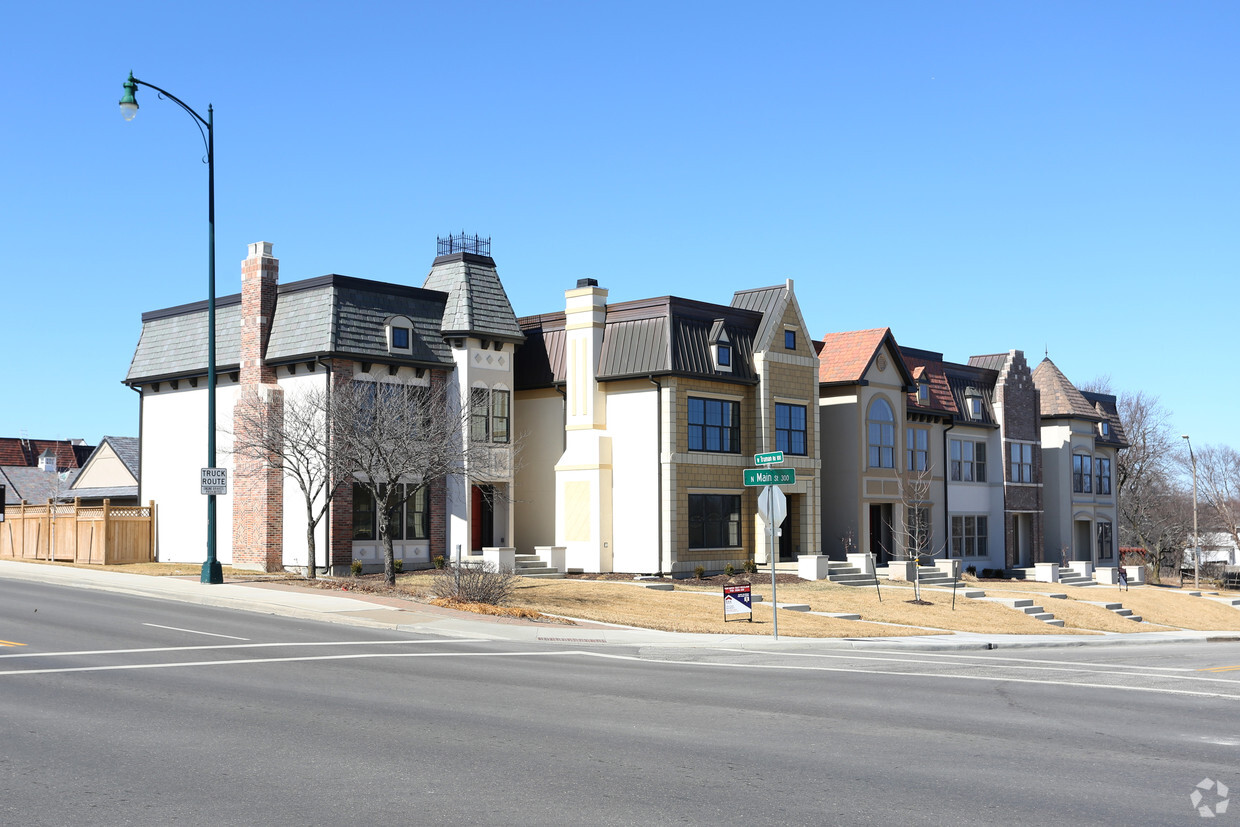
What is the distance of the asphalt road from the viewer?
26.3 feet

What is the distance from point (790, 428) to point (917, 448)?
9434mm

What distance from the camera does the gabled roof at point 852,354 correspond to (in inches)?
1626

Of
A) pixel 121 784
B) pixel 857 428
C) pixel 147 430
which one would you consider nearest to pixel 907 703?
pixel 121 784

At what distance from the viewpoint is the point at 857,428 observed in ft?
135

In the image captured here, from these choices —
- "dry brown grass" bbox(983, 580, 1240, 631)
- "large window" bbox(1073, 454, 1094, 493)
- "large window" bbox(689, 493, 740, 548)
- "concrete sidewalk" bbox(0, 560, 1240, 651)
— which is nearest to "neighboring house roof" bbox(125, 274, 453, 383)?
"concrete sidewalk" bbox(0, 560, 1240, 651)

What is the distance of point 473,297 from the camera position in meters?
36.1

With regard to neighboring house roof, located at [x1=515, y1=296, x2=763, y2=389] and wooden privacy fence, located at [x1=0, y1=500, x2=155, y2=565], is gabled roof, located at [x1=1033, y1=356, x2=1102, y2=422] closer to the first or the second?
neighboring house roof, located at [x1=515, y1=296, x2=763, y2=389]

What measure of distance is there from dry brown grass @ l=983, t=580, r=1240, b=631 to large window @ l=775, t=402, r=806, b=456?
8303mm

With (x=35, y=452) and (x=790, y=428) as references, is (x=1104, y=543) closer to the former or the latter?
(x=790, y=428)

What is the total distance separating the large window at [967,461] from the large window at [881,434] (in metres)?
6.72

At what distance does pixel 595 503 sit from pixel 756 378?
21.9 feet

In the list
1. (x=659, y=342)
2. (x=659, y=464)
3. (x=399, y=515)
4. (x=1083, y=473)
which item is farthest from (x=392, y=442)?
(x=1083, y=473)

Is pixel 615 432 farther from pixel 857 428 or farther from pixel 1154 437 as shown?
pixel 1154 437

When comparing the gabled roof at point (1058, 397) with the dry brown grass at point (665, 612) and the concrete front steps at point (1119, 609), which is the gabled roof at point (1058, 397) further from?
the dry brown grass at point (665, 612)
